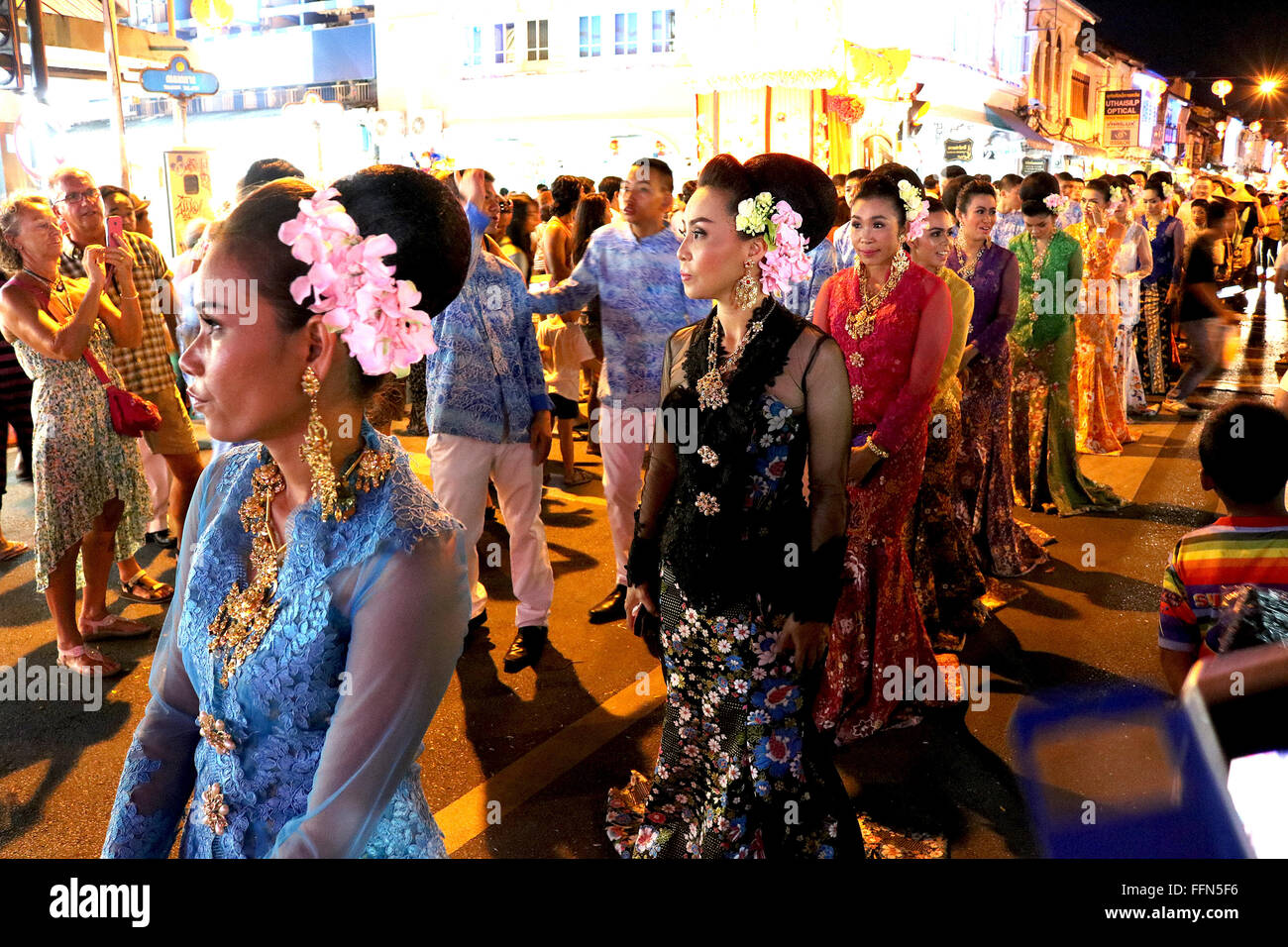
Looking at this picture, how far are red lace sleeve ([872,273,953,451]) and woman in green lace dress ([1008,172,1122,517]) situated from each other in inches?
121

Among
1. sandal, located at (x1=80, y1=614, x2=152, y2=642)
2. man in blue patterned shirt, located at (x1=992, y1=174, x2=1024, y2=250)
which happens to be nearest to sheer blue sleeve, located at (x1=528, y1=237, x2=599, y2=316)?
sandal, located at (x1=80, y1=614, x2=152, y2=642)

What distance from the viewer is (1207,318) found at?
9.91 m

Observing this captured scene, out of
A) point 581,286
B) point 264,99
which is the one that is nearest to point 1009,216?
point 581,286

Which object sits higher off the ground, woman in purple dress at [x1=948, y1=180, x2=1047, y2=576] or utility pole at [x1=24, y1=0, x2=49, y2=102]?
utility pole at [x1=24, y1=0, x2=49, y2=102]

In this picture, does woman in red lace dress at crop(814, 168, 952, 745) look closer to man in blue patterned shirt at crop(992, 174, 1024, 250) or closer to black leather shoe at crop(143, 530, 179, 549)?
black leather shoe at crop(143, 530, 179, 549)

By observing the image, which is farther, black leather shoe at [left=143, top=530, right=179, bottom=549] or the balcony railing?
the balcony railing

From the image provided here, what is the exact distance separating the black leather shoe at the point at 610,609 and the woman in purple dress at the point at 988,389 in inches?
79.3

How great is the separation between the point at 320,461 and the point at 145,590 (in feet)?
15.7

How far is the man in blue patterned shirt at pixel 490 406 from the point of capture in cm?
465

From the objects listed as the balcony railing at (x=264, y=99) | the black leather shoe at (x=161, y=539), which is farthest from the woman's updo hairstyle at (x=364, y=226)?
the balcony railing at (x=264, y=99)

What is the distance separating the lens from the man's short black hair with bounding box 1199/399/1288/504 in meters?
2.50

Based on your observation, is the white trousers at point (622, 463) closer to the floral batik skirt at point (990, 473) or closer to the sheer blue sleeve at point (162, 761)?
the floral batik skirt at point (990, 473)

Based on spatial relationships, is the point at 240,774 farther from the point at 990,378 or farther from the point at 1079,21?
the point at 1079,21
